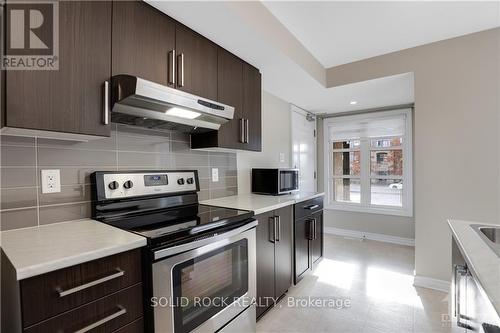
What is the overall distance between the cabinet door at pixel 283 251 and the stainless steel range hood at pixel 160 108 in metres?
0.94

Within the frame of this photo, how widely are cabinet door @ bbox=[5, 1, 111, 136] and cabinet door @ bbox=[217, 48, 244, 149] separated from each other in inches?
32.7

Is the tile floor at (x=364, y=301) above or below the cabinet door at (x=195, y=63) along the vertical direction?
below

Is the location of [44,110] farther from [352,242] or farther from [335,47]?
[352,242]

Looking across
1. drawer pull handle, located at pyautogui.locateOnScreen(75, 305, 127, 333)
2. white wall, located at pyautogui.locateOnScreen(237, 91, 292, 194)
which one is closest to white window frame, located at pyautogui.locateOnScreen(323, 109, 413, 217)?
white wall, located at pyautogui.locateOnScreen(237, 91, 292, 194)

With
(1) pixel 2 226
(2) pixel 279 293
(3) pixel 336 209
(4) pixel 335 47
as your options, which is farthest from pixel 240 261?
(3) pixel 336 209

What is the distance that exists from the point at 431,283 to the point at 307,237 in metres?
1.24

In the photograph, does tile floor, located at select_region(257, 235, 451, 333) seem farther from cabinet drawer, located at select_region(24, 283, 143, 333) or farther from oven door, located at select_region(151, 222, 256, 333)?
cabinet drawer, located at select_region(24, 283, 143, 333)

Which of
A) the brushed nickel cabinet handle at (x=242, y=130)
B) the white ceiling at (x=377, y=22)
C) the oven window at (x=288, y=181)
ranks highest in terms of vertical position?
the white ceiling at (x=377, y=22)

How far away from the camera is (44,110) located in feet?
3.32

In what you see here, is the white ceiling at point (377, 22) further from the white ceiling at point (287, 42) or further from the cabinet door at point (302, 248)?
the cabinet door at point (302, 248)

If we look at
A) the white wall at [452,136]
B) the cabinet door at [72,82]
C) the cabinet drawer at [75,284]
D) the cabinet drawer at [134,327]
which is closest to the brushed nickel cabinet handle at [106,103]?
the cabinet door at [72,82]

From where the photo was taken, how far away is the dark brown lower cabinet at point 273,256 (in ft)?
5.97

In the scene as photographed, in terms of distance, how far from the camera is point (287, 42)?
6.73 feet

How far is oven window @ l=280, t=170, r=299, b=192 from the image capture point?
2642 millimetres
